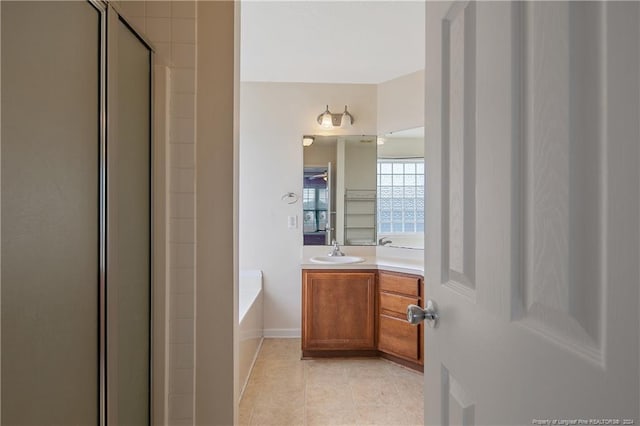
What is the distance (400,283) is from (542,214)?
87.0 inches

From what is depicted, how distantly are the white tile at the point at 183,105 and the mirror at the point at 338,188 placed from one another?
196cm

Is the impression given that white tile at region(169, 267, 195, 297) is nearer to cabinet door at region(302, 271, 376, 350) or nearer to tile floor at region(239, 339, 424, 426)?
tile floor at region(239, 339, 424, 426)

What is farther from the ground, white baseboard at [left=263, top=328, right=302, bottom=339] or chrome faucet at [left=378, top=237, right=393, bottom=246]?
chrome faucet at [left=378, top=237, right=393, bottom=246]

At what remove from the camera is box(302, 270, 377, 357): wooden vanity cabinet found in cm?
277

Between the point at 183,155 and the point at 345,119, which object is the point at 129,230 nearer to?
the point at 183,155

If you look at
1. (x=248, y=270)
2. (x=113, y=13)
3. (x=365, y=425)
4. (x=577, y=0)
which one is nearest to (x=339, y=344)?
(x=365, y=425)

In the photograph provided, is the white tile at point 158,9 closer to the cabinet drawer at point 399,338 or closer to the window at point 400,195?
the window at point 400,195

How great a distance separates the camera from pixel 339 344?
2.77 metres

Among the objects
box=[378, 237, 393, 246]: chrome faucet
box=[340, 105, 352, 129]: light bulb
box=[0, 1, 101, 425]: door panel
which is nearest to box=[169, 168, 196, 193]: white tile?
box=[0, 1, 101, 425]: door panel

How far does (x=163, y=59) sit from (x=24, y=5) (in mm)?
607

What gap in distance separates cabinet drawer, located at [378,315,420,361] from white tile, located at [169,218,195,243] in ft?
5.92

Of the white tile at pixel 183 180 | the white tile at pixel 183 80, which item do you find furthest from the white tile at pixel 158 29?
the white tile at pixel 183 180

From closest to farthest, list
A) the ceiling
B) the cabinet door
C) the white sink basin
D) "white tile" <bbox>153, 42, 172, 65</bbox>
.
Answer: "white tile" <bbox>153, 42, 172, 65</bbox>
the ceiling
the cabinet door
the white sink basin

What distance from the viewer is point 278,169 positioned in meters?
3.30
